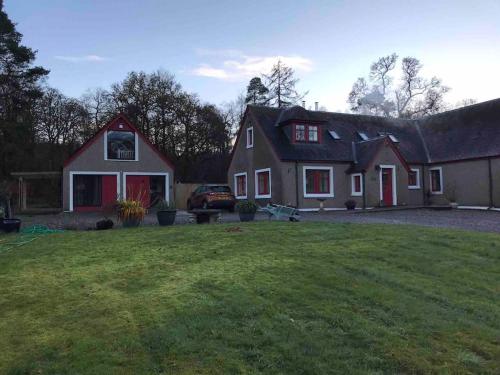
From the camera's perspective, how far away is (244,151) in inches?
1221

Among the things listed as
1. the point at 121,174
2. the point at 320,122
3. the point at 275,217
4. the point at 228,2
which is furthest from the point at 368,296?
the point at 121,174

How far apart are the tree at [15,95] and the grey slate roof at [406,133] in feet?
64.4

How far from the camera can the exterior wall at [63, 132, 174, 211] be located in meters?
27.3

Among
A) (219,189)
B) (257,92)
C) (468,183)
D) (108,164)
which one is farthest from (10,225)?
(257,92)

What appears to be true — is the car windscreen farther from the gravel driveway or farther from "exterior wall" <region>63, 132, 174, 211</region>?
"exterior wall" <region>63, 132, 174, 211</region>

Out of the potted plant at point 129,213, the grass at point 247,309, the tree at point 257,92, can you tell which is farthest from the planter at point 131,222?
the tree at point 257,92

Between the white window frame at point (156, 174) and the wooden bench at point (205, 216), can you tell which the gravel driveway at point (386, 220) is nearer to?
the wooden bench at point (205, 216)

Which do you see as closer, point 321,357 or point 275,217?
point 321,357

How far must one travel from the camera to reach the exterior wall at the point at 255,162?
26659 millimetres

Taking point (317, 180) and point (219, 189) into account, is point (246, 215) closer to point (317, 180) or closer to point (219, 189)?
point (219, 189)

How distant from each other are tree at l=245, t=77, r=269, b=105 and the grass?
139ft

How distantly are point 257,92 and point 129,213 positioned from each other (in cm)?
3792

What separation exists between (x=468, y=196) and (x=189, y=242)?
2317cm

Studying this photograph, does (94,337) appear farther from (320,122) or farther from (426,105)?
(426,105)
